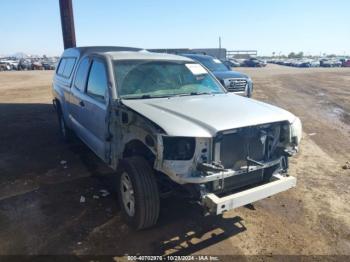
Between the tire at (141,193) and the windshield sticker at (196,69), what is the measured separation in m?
1.91

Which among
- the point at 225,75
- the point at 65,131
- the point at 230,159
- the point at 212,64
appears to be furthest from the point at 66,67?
the point at 212,64

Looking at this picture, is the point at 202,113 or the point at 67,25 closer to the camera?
the point at 202,113

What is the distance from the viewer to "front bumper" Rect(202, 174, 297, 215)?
3.12 metres

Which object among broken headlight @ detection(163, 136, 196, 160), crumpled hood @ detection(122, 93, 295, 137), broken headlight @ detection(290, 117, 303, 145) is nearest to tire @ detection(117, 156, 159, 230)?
broken headlight @ detection(163, 136, 196, 160)

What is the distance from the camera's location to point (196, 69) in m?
5.11

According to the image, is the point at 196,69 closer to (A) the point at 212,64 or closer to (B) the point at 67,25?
(A) the point at 212,64

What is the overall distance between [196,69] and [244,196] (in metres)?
2.45

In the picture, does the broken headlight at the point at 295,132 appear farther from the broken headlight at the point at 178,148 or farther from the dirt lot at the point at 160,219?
the broken headlight at the point at 178,148

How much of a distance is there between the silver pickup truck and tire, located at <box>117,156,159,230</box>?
0.04 ft

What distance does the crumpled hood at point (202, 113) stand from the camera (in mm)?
3213

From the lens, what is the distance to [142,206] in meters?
3.48

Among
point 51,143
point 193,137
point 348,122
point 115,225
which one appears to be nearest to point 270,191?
point 193,137

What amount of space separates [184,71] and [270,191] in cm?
228

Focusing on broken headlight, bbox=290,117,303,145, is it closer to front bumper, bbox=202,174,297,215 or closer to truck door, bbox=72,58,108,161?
front bumper, bbox=202,174,297,215
